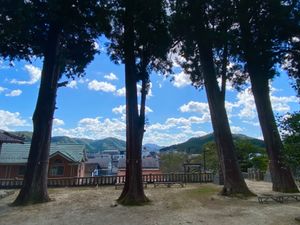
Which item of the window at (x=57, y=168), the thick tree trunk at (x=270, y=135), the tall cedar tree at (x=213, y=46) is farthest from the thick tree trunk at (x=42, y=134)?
the window at (x=57, y=168)

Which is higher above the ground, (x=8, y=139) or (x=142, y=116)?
(x=142, y=116)

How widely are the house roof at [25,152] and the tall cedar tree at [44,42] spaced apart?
1672 centimetres

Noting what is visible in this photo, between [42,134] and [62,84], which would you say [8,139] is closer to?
[42,134]

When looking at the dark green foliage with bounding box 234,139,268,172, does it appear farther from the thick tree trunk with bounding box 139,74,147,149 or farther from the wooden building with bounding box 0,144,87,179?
the thick tree trunk with bounding box 139,74,147,149

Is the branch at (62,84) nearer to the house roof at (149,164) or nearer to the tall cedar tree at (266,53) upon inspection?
the tall cedar tree at (266,53)

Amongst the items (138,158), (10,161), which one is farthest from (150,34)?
(10,161)

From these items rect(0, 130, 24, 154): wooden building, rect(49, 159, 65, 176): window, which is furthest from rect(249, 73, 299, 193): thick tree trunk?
rect(49, 159, 65, 176): window

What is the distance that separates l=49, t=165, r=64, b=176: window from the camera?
25.7 metres

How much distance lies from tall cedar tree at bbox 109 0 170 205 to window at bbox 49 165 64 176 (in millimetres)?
18728

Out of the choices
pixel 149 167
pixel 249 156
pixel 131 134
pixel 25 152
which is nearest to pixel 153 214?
pixel 131 134

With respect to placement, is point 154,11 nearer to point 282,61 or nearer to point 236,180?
point 282,61

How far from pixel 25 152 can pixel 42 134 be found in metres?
19.4

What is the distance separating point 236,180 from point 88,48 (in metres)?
8.97

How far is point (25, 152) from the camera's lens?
86.3 feet
